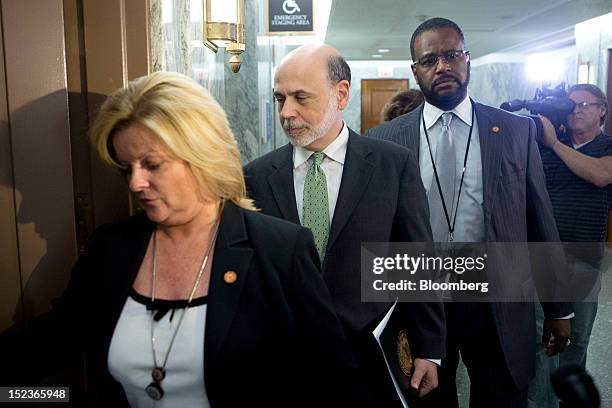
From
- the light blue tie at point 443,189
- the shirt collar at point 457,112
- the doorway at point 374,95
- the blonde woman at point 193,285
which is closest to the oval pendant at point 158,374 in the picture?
the blonde woman at point 193,285

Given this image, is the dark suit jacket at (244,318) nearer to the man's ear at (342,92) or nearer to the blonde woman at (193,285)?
the blonde woman at (193,285)

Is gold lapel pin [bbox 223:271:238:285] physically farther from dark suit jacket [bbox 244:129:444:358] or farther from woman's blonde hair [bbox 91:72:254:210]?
dark suit jacket [bbox 244:129:444:358]

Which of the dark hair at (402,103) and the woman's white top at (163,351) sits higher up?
the dark hair at (402,103)

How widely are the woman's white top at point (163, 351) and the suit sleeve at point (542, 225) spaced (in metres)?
1.27

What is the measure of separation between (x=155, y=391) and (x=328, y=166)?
837 millimetres

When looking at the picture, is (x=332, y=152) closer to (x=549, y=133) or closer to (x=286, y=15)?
(x=549, y=133)

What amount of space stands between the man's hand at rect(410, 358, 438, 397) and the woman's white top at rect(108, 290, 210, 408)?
30.4 inches

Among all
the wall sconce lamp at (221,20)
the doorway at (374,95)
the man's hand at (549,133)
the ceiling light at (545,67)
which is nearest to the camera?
the wall sconce lamp at (221,20)

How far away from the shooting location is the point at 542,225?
2.06 m

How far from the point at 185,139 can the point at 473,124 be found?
3.98 feet

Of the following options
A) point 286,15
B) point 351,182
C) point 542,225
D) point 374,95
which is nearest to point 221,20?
point 351,182

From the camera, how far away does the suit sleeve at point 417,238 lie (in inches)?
69.0

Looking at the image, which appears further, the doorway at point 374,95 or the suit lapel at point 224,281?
the doorway at point 374,95

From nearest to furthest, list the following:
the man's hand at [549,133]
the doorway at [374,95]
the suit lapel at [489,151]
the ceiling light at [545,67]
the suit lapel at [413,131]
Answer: the suit lapel at [489,151], the suit lapel at [413,131], the man's hand at [549,133], the ceiling light at [545,67], the doorway at [374,95]
